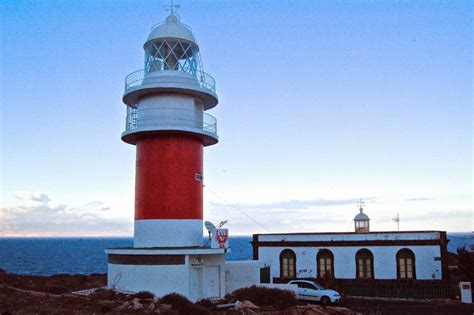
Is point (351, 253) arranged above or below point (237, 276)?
above

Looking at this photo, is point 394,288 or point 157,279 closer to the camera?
point 157,279

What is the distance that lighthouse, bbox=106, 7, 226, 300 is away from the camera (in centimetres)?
2266

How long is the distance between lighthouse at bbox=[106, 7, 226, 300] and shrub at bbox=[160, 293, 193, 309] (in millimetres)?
1395

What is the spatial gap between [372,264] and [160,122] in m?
15.9

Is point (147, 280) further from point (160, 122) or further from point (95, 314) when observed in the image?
point (160, 122)

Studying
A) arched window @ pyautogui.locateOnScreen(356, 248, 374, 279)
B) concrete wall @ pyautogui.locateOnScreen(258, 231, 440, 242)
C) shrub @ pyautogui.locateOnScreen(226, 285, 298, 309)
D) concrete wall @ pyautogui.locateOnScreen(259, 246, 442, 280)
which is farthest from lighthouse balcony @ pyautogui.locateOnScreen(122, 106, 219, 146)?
arched window @ pyautogui.locateOnScreen(356, 248, 374, 279)

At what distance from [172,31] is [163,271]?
11613 mm

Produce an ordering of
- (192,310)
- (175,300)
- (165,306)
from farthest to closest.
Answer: (175,300), (165,306), (192,310)

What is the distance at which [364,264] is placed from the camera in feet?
101

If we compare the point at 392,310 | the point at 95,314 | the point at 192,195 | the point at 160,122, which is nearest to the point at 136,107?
the point at 160,122

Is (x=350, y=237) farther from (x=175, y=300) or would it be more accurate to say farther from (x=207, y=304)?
(x=175, y=300)

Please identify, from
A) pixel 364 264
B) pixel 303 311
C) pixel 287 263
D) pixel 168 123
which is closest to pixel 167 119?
pixel 168 123

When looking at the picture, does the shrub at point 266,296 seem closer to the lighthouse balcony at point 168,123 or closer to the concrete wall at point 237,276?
the concrete wall at point 237,276

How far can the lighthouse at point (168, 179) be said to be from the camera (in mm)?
22656
